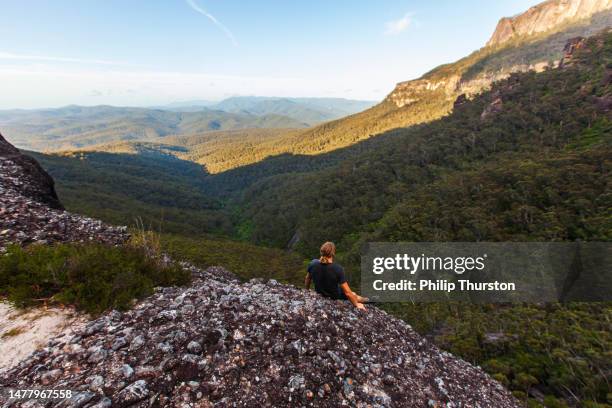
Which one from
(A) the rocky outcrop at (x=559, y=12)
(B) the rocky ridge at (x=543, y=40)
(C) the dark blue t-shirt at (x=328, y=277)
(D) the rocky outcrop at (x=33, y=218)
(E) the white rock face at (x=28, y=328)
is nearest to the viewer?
(E) the white rock face at (x=28, y=328)

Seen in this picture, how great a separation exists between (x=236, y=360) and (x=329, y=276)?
13.9 feet

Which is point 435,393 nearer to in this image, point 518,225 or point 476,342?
point 476,342

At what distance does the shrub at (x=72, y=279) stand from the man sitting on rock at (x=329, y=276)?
202 inches

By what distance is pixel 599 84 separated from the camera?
7825cm

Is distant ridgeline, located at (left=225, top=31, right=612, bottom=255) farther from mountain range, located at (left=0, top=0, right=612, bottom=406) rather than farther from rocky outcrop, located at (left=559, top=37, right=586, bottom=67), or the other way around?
rocky outcrop, located at (left=559, top=37, right=586, bottom=67)

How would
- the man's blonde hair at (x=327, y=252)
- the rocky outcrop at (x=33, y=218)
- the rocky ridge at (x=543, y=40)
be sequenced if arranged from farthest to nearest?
the rocky ridge at (x=543, y=40) < the rocky outcrop at (x=33, y=218) < the man's blonde hair at (x=327, y=252)

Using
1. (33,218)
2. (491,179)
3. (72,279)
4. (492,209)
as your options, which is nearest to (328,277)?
(72,279)

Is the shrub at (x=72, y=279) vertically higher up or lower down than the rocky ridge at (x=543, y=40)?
lower down

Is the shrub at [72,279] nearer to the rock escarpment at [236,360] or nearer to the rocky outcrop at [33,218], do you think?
the rock escarpment at [236,360]

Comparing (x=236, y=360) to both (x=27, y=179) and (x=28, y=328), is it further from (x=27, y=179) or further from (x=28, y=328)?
(x=27, y=179)

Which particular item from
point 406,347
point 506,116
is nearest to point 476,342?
point 406,347

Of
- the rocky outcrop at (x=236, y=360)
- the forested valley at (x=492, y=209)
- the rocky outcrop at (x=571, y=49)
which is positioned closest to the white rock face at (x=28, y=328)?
the rocky outcrop at (x=236, y=360)

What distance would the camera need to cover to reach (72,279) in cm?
699

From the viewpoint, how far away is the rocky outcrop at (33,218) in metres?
9.41
